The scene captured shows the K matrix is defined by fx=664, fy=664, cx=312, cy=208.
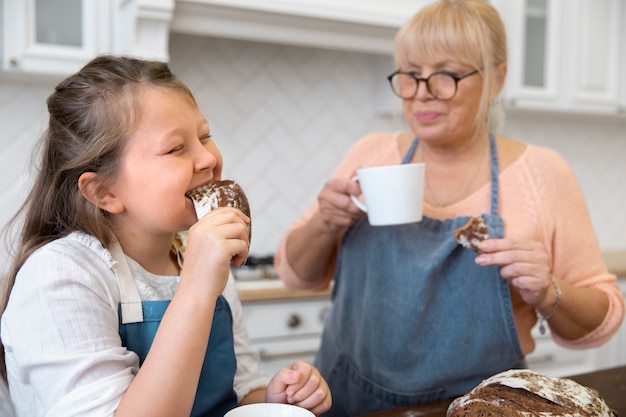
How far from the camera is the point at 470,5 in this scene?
4.58ft

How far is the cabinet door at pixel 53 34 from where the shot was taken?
79.0 inches

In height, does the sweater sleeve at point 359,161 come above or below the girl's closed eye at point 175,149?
below

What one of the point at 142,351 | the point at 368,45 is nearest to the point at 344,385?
the point at 142,351

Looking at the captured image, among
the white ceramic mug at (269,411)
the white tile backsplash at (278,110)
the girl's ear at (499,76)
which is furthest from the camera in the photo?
the white tile backsplash at (278,110)

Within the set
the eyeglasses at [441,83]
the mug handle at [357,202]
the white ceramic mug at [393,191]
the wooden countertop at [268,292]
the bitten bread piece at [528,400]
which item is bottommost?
the wooden countertop at [268,292]

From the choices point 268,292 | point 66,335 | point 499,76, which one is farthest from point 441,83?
point 268,292

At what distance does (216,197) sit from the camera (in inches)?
34.9

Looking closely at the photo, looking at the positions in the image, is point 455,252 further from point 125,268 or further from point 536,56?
point 536,56

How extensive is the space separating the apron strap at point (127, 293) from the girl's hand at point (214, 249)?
0.13m

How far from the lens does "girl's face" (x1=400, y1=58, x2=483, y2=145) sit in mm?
1354

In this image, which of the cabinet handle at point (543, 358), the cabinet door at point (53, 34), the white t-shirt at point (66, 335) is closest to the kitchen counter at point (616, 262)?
the cabinet handle at point (543, 358)

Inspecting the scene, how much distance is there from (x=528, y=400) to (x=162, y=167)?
564mm

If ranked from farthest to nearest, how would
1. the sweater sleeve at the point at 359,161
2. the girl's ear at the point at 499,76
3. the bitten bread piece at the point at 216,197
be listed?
the sweater sleeve at the point at 359,161, the girl's ear at the point at 499,76, the bitten bread piece at the point at 216,197

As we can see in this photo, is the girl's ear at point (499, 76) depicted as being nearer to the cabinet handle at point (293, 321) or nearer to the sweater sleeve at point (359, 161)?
the sweater sleeve at point (359, 161)
